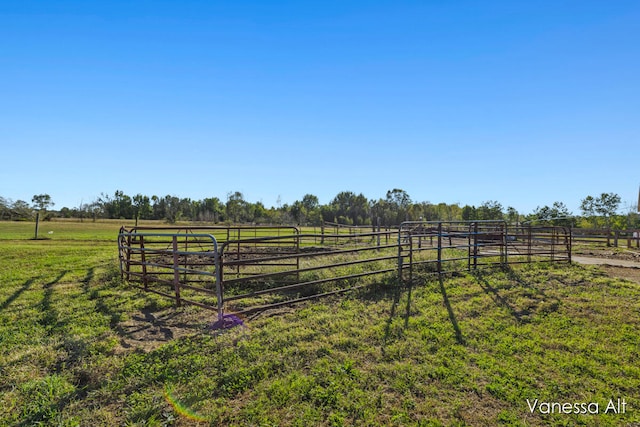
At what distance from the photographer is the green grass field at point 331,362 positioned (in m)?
2.97

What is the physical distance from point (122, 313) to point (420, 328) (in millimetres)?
4925

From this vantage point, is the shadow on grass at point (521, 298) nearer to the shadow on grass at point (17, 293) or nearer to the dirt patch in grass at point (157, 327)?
the dirt patch in grass at point (157, 327)

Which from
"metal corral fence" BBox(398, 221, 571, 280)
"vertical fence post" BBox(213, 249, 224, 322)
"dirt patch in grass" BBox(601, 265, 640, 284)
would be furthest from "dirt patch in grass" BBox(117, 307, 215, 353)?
"dirt patch in grass" BBox(601, 265, 640, 284)

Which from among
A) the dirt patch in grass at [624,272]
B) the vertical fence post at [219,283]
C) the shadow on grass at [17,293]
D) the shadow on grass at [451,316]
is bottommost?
the shadow on grass at [17,293]

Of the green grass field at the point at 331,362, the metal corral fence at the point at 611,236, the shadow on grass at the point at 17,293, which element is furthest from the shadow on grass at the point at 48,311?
the metal corral fence at the point at 611,236

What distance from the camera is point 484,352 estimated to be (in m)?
4.07

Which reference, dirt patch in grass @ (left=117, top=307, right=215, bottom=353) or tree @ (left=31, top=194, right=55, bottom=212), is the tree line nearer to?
tree @ (left=31, top=194, right=55, bottom=212)

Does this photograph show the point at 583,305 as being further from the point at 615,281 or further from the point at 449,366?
the point at 449,366

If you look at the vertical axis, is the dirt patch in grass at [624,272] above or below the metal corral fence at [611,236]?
below

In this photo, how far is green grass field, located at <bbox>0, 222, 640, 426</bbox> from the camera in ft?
9.75

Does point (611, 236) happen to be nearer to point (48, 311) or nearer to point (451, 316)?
point (451, 316)

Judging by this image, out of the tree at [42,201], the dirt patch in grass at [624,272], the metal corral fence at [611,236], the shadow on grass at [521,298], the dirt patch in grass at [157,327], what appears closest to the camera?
the dirt patch in grass at [157,327]

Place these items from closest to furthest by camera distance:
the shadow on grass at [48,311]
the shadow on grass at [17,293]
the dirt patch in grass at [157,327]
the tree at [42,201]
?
the dirt patch in grass at [157,327] < the shadow on grass at [48,311] < the shadow on grass at [17,293] < the tree at [42,201]

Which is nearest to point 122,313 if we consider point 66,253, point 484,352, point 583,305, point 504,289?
point 484,352
